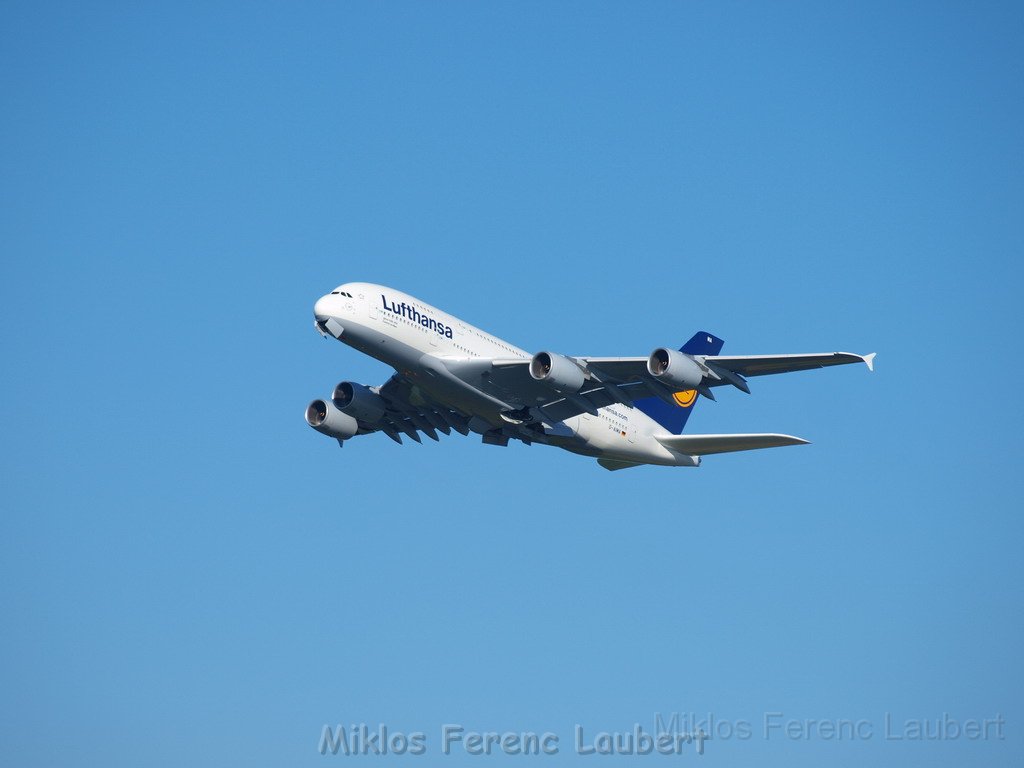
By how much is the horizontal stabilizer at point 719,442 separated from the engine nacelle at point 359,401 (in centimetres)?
1104

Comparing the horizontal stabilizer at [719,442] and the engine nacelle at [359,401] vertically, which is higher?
the engine nacelle at [359,401]

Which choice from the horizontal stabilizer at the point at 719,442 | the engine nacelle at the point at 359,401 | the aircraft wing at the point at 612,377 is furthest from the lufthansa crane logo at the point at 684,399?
the engine nacelle at the point at 359,401

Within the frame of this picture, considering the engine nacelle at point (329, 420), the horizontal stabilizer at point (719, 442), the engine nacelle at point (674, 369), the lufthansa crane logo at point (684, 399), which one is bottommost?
the horizontal stabilizer at point (719, 442)

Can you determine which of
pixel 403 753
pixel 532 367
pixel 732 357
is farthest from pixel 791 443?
pixel 403 753

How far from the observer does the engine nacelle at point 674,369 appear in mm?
41312

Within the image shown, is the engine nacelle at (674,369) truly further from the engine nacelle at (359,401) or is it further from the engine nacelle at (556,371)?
the engine nacelle at (359,401)

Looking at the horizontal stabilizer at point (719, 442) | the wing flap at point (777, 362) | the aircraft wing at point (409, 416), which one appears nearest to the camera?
the wing flap at point (777, 362)

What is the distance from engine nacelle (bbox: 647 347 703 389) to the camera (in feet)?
136

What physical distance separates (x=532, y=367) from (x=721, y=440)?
892 cm

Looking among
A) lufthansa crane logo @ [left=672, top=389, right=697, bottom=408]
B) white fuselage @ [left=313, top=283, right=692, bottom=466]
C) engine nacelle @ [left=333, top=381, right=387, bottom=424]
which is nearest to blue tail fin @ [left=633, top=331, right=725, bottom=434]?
lufthansa crane logo @ [left=672, top=389, right=697, bottom=408]

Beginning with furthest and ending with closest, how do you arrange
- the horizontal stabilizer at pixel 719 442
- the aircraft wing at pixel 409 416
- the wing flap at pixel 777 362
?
the aircraft wing at pixel 409 416 < the horizontal stabilizer at pixel 719 442 < the wing flap at pixel 777 362

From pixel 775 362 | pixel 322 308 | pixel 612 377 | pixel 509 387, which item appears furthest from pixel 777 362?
pixel 322 308

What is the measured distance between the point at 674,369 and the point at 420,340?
8.93 metres

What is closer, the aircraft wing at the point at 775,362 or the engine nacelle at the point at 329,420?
the aircraft wing at the point at 775,362
